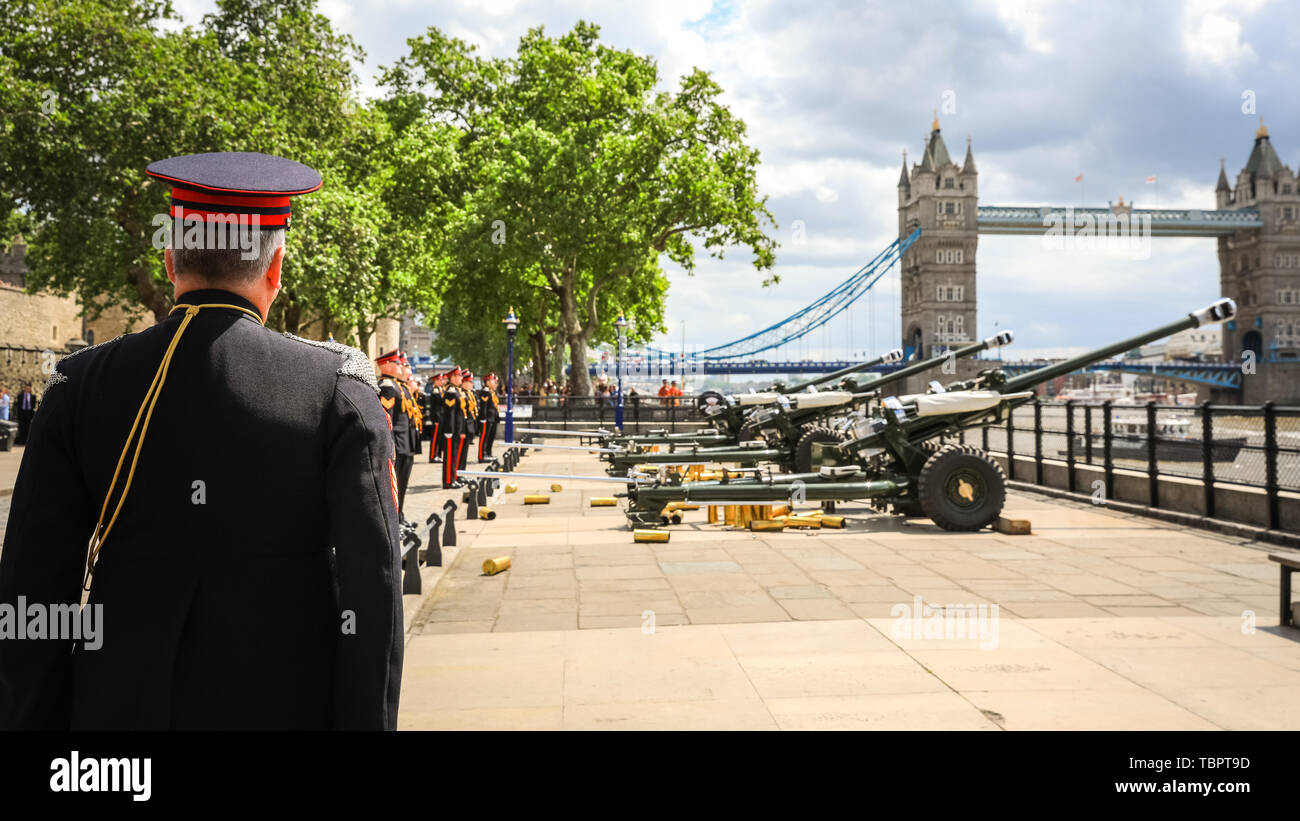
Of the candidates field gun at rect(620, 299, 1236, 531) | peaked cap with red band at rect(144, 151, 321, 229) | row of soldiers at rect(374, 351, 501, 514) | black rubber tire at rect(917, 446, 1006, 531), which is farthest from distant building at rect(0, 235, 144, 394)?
peaked cap with red band at rect(144, 151, 321, 229)

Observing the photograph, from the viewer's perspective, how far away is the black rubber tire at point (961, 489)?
10609 mm

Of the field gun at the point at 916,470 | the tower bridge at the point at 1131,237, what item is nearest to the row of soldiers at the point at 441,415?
the field gun at the point at 916,470

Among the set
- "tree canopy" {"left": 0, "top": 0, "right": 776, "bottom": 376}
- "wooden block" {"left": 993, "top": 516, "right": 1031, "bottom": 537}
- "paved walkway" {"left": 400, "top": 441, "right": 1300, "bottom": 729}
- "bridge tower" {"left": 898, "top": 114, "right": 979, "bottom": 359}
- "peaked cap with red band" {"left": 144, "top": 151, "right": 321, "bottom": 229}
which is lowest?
"paved walkway" {"left": 400, "top": 441, "right": 1300, "bottom": 729}

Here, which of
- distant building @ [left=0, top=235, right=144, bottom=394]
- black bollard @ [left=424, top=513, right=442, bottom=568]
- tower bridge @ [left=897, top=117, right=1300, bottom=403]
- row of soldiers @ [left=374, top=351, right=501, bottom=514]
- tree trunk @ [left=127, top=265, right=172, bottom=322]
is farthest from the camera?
tower bridge @ [left=897, top=117, right=1300, bottom=403]

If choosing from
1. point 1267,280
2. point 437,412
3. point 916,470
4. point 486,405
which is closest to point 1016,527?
point 916,470

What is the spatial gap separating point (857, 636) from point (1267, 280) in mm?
127799

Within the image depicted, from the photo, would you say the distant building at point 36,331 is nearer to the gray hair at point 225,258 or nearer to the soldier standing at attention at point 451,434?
the soldier standing at attention at point 451,434

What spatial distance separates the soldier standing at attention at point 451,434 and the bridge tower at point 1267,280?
108 metres

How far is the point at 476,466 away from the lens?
801 inches

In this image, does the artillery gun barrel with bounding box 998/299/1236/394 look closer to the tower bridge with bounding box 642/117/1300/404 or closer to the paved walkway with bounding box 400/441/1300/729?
the paved walkway with bounding box 400/441/1300/729

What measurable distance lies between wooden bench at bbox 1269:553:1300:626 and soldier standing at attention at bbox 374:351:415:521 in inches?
281

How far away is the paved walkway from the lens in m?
4.57

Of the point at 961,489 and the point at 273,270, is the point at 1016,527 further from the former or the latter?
the point at 273,270
